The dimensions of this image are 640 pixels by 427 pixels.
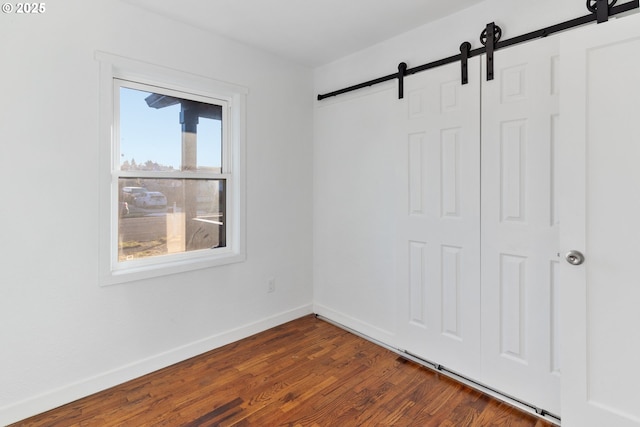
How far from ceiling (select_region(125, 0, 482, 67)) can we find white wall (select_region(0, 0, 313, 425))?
0.57 ft

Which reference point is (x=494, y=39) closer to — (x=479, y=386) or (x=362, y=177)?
(x=362, y=177)

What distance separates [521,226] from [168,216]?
239 cm

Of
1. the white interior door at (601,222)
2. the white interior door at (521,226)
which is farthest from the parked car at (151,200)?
the white interior door at (601,222)

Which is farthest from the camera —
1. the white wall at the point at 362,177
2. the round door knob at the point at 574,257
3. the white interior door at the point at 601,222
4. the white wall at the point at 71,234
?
the white wall at the point at 362,177

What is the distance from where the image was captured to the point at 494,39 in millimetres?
2053

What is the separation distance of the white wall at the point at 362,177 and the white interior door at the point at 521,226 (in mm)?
481

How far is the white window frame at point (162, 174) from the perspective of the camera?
2.11 metres

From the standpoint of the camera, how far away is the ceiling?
2.18 meters

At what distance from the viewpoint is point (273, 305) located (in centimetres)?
310

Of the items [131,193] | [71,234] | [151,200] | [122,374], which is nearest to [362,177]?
[151,200]

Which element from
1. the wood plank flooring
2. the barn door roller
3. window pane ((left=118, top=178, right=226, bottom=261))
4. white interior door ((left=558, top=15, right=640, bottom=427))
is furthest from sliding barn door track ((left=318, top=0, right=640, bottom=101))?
the wood plank flooring

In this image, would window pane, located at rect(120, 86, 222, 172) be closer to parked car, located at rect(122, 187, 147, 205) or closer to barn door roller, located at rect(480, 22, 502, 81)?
parked car, located at rect(122, 187, 147, 205)

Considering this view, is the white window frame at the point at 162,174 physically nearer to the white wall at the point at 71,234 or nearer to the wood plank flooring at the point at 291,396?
the white wall at the point at 71,234

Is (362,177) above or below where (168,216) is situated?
above
